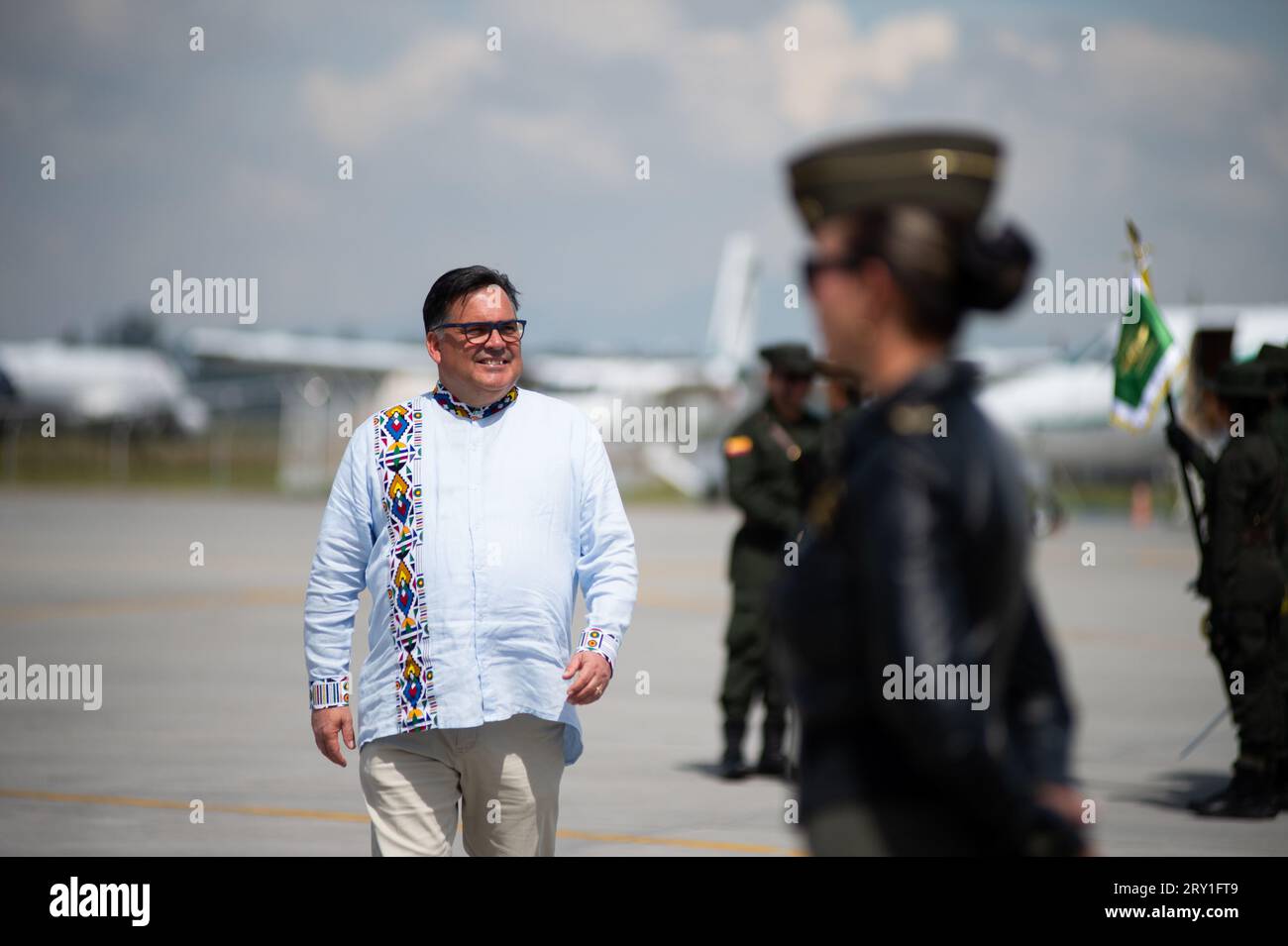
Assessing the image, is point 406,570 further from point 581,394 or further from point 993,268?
point 581,394

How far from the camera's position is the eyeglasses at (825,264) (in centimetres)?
219

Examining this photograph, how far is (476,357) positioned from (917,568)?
2.35 m

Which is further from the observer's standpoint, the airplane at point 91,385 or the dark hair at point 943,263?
the airplane at point 91,385

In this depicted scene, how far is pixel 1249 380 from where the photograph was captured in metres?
7.86

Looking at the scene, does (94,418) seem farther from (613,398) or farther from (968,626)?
(968,626)

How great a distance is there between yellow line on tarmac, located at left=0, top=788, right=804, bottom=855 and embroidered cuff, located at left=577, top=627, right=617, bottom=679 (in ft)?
8.44

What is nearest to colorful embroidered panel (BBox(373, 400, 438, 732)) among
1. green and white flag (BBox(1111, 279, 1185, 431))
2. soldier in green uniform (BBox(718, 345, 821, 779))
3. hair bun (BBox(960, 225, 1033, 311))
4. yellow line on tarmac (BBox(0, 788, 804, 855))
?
hair bun (BBox(960, 225, 1033, 311))

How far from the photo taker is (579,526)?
4.38m

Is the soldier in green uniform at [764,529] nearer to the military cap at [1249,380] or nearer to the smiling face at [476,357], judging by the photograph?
the military cap at [1249,380]

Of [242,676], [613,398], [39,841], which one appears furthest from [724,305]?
[39,841]

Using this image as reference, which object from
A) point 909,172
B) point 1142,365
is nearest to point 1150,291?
point 1142,365

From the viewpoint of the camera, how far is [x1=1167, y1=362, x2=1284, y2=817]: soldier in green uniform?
762 centimetres

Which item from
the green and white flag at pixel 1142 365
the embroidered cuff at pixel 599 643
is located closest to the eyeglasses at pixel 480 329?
the embroidered cuff at pixel 599 643

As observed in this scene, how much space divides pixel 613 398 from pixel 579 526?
1588 inches
